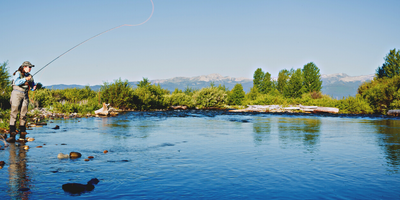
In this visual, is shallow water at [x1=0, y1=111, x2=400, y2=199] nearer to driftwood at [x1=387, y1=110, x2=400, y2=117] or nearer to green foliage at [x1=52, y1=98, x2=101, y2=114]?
green foliage at [x1=52, y1=98, x2=101, y2=114]

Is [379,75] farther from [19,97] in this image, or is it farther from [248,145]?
[19,97]

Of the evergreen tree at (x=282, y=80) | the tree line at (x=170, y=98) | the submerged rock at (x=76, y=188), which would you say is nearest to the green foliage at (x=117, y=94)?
the tree line at (x=170, y=98)

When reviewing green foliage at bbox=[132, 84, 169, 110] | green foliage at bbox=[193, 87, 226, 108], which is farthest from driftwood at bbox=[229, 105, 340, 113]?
green foliage at bbox=[132, 84, 169, 110]

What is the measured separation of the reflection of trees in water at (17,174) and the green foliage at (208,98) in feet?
152

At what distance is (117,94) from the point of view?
127 feet

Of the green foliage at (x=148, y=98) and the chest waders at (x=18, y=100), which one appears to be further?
the green foliage at (x=148, y=98)

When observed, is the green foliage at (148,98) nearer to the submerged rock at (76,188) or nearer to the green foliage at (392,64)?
the submerged rock at (76,188)

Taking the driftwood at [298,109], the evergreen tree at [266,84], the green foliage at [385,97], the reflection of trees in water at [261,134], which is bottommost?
the reflection of trees in water at [261,134]

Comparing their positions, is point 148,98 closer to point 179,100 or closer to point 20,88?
point 179,100

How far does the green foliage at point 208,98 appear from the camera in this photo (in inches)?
2154

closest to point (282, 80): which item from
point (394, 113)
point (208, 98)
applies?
point (208, 98)

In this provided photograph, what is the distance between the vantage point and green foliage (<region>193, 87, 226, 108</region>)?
2154 inches

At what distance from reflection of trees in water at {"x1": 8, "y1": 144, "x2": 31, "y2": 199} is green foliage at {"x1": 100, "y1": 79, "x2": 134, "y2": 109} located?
2993 cm

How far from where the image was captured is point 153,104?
45.9 metres
